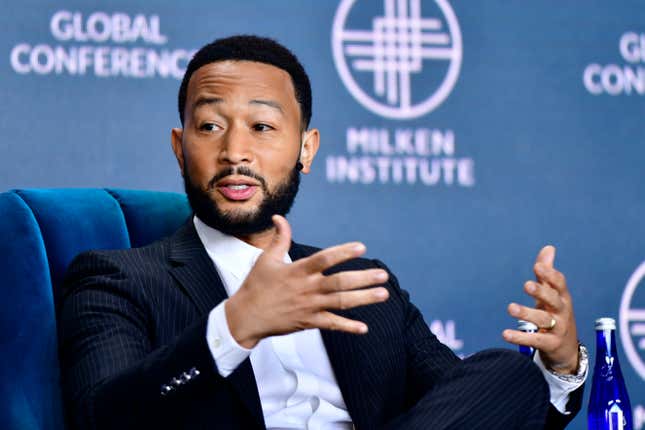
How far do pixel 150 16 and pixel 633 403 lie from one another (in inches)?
70.9

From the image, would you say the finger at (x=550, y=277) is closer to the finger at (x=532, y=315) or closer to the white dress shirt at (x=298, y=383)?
the finger at (x=532, y=315)

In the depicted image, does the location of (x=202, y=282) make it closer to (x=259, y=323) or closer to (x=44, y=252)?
(x=44, y=252)

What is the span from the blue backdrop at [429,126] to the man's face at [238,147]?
86 centimetres

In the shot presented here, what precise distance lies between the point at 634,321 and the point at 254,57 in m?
1.61

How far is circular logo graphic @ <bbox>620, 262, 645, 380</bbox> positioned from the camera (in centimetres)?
296

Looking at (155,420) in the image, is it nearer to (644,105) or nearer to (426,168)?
(426,168)

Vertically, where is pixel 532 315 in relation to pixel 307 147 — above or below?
below

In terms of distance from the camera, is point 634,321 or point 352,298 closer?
point 352,298

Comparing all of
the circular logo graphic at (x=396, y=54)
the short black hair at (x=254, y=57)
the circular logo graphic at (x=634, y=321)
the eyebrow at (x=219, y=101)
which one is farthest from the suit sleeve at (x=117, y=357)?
the circular logo graphic at (x=634, y=321)

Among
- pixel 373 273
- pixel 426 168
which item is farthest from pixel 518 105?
pixel 373 273

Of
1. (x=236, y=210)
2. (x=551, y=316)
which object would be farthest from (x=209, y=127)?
(x=551, y=316)

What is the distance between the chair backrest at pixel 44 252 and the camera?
5.27ft

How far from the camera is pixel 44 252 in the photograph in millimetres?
1769

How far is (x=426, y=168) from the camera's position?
2.91 m
